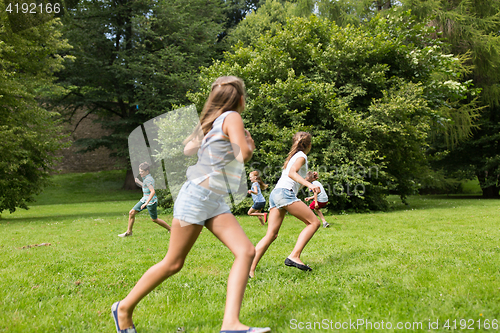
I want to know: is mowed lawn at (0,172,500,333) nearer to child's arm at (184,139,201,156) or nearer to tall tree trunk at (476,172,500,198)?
child's arm at (184,139,201,156)

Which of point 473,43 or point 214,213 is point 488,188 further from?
point 214,213

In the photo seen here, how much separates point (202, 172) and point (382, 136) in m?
13.0

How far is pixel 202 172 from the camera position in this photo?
2.73 meters

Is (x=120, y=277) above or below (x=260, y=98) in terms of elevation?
below

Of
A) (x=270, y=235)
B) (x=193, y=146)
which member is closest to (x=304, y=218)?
(x=270, y=235)

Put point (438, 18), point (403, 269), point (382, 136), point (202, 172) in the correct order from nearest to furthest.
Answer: point (202, 172)
point (403, 269)
point (382, 136)
point (438, 18)

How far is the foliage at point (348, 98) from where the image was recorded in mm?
13805

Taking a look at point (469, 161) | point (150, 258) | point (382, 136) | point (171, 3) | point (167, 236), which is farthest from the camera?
point (171, 3)

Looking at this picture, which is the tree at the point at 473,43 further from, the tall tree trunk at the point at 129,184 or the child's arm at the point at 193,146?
the tall tree trunk at the point at 129,184

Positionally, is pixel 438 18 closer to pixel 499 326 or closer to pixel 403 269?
pixel 403 269

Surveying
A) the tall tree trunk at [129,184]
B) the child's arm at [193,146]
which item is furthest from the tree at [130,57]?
the child's arm at [193,146]

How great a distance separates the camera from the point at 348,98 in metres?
14.5

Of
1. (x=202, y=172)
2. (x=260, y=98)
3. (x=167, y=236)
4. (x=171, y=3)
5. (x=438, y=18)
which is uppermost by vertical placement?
(x=171, y=3)

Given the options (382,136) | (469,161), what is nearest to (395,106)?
(382,136)
